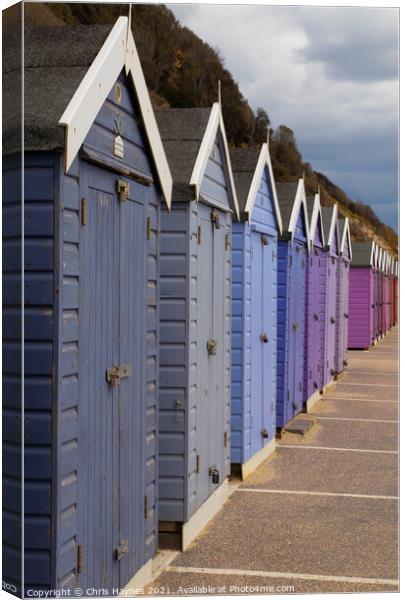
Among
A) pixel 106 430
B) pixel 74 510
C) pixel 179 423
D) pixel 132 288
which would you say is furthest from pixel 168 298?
pixel 74 510

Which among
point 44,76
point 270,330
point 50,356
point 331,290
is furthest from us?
point 331,290

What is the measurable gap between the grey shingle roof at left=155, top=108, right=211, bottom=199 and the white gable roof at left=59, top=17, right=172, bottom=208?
4.83 ft

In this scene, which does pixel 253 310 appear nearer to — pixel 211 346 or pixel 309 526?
pixel 211 346

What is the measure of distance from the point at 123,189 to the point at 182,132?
236 centimetres

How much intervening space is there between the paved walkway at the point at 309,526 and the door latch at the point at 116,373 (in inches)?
53.1

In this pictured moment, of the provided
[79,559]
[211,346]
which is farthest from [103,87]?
[211,346]

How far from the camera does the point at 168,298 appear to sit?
6957 mm

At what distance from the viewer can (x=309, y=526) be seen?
7543 mm

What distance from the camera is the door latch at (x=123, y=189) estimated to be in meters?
5.09

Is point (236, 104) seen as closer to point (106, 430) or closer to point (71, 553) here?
point (106, 430)

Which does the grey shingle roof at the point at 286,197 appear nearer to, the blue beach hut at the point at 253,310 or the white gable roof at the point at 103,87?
the blue beach hut at the point at 253,310

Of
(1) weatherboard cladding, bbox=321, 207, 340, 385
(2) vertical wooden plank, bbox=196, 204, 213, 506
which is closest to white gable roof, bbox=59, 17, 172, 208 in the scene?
(2) vertical wooden plank, bbox=196, 204, 213, 506

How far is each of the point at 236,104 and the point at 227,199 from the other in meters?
1.33

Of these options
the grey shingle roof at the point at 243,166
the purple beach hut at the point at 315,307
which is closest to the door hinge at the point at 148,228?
the grey shingle roof at the point at 243,166
